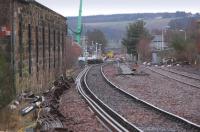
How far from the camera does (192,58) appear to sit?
72062mm

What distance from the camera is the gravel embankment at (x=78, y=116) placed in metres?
16.4

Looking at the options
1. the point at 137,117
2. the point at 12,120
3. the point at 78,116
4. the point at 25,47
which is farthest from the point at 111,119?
the point at 25,47

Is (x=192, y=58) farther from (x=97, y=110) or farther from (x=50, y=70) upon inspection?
(x=97, y=110)

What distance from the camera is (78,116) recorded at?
19750 mm

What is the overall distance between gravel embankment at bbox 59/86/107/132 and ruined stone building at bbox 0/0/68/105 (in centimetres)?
222

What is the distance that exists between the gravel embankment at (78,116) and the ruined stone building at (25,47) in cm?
222

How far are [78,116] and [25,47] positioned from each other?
8.10 m

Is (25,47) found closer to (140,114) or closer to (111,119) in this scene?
(140,114)

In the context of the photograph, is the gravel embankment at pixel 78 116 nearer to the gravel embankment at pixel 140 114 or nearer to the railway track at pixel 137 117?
the railway track at pixel 137 117

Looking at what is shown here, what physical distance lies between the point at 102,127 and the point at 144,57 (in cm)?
10070

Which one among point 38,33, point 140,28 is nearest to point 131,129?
point 38,33

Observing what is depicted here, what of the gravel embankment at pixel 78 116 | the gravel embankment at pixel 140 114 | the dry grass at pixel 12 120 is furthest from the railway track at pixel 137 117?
the dry grass at pixel 12 120

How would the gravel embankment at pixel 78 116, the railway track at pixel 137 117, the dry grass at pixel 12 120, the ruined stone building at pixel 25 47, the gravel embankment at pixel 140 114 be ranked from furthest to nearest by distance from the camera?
the ruined stone building at pixel 25 47 → the gravel embankment at pixel 140 114 → the gravel embankment at pixel 78 116 → the railway track at pixel 137 117 → the dry grass at pixel 12 120

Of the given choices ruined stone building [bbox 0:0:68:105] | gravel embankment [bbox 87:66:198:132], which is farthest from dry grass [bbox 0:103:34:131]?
gravel embankment [bbox 87:66:198:132]
